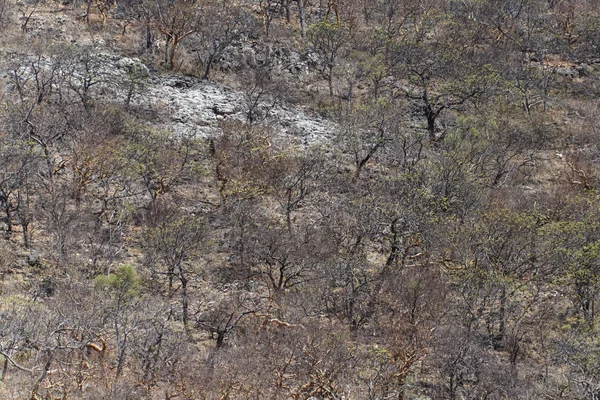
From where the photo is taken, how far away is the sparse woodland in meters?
15.9

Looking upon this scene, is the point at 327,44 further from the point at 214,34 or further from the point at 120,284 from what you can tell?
the point at 120,284

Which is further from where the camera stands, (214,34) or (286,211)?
(214,34)

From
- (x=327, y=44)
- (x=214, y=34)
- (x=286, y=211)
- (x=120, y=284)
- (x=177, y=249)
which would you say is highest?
(x=327, y=44)

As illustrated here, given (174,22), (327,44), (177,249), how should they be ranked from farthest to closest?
(327,44) < (174,22) < (177,249)

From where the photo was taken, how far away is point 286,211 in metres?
25.9

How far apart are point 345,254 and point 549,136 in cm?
1903

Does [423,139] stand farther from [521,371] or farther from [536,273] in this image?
[521,371]

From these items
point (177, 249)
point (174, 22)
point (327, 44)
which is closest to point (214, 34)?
point (174, 22)

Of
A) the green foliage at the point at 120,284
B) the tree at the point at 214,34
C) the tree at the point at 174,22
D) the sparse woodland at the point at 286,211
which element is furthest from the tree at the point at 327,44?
the green foliage at the point at 120,284

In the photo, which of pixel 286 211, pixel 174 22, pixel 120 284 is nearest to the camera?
pixel 120 284

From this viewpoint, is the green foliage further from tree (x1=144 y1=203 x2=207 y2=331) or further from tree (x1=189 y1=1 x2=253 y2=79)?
tree (x1=189 y1=1 x2=253 y2=79)

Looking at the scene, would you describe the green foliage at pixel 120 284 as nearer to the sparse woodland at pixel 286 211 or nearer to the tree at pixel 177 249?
the sparse woodland at pixel 286 211

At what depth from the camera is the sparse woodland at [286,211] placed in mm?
15898

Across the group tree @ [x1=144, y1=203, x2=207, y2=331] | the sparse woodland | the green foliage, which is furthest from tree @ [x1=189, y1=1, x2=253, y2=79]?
the green foliage
